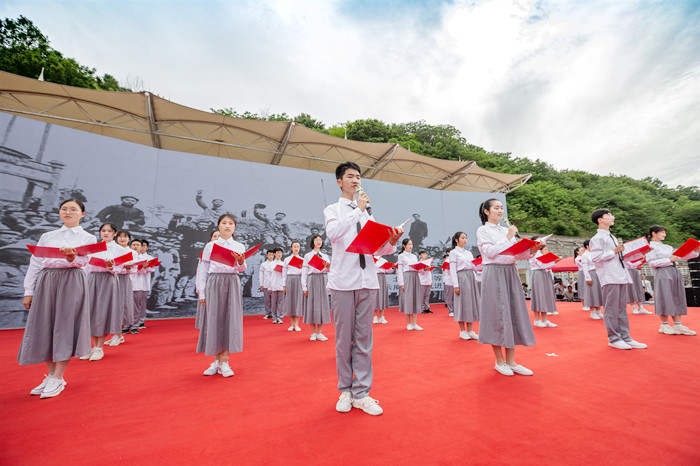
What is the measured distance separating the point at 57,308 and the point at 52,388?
1.91 feet

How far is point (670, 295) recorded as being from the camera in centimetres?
397

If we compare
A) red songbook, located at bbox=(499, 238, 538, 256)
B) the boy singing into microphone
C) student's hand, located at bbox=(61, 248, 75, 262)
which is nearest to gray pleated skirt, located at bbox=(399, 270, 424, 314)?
red songbook, located at bbox=(499, 238, 538, 256)

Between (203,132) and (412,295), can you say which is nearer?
(412,295)

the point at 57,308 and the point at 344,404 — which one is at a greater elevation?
the point at 57,308

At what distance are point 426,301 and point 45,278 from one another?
7.27 m

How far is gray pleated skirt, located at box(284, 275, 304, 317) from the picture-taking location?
5.56 m

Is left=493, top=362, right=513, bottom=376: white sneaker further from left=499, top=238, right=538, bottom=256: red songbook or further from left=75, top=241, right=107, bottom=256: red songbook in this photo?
left=75, top=241, right=107, bottom=256: red songbook

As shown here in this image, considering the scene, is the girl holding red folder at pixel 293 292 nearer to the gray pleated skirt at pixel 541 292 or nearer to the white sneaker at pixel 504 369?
the white sneaker at pixel 504 369

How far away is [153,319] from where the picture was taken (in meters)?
7.11

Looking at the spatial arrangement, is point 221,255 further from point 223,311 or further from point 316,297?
point 316,297

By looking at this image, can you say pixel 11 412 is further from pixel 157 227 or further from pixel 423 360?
pixel 157 227

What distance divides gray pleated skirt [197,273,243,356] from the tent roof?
21.5 ft

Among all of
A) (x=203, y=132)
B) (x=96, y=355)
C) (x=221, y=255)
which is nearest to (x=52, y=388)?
(x=96, y=355)

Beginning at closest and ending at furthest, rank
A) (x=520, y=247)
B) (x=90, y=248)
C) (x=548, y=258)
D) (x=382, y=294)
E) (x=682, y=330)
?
1. (x=90, y=248)
2. (x=520, y=247)
3. (x=682, y=330)
4. (x=548, y=258)
5. (x=382, y=294)
